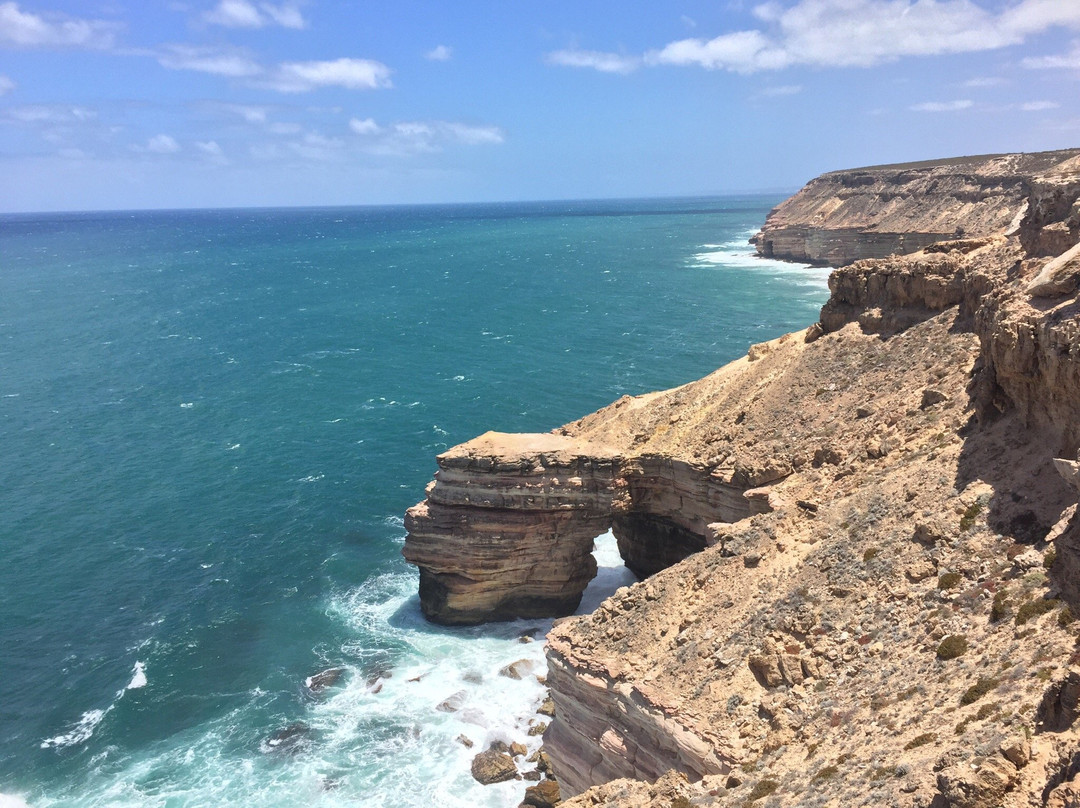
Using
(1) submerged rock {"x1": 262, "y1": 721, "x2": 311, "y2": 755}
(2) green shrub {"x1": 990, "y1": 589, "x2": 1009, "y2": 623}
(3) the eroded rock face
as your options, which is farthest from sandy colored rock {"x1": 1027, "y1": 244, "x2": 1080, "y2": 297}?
(1) submerged rock {"x1": 262, "y1": 721, "x2": 311, "y2": 755}

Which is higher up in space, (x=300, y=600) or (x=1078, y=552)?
(x=1078, y=552)

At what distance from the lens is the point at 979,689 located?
2144 centimetres

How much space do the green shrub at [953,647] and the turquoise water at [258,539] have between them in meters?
24.4

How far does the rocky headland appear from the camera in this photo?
22125mm

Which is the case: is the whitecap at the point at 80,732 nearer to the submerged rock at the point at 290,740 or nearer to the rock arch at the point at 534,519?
the submerged rock at the point at 290,740

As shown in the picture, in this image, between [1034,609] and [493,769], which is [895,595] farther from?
[493,769]

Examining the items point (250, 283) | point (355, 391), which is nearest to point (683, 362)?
point (355, 391)

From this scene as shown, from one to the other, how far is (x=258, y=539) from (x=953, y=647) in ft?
173

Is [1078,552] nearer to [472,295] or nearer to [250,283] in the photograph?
[472,295]

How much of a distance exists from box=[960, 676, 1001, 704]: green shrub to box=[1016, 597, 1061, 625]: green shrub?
7.85ft

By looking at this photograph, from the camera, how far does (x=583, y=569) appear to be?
181 ft

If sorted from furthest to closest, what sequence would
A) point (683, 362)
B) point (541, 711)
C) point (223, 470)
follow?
1. point (683, 362)
2. point (223, 470)
3. point (541, 711)

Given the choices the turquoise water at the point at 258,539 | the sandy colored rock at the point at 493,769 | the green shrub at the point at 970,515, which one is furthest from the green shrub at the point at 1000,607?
the sandy colored rock at the point at 493,769

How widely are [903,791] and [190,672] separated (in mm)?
43374
